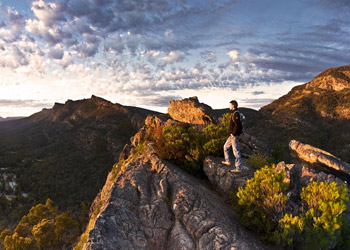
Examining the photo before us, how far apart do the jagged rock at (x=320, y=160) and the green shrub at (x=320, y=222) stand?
746 centimetres

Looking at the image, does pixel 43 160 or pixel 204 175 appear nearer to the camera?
pixel 204 175

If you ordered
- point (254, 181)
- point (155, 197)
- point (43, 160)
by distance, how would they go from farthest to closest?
point (43, 160), point (155, 197), point (254, 181)

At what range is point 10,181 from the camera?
95.8 metres

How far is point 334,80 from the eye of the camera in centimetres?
Result: 14475

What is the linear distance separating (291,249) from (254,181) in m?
2.91

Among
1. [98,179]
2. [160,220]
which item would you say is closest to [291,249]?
[160,220]

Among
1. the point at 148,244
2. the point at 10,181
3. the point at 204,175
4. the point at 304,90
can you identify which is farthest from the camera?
the point at 304,90

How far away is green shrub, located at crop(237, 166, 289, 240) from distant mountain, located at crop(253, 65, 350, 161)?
251 feet

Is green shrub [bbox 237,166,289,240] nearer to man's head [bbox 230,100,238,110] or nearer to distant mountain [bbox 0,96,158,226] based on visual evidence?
man's head [bbox 230,100,238,110]

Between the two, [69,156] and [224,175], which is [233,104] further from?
[69,156]

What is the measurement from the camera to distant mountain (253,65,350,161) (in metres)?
92.2

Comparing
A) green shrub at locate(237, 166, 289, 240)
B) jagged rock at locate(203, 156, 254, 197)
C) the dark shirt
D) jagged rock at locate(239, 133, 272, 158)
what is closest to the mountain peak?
jagged rock at locate(239, 133, 272, 158)

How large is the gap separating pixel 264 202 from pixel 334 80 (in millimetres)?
179084

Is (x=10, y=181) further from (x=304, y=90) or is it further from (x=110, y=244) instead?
(x=304, y=90)
